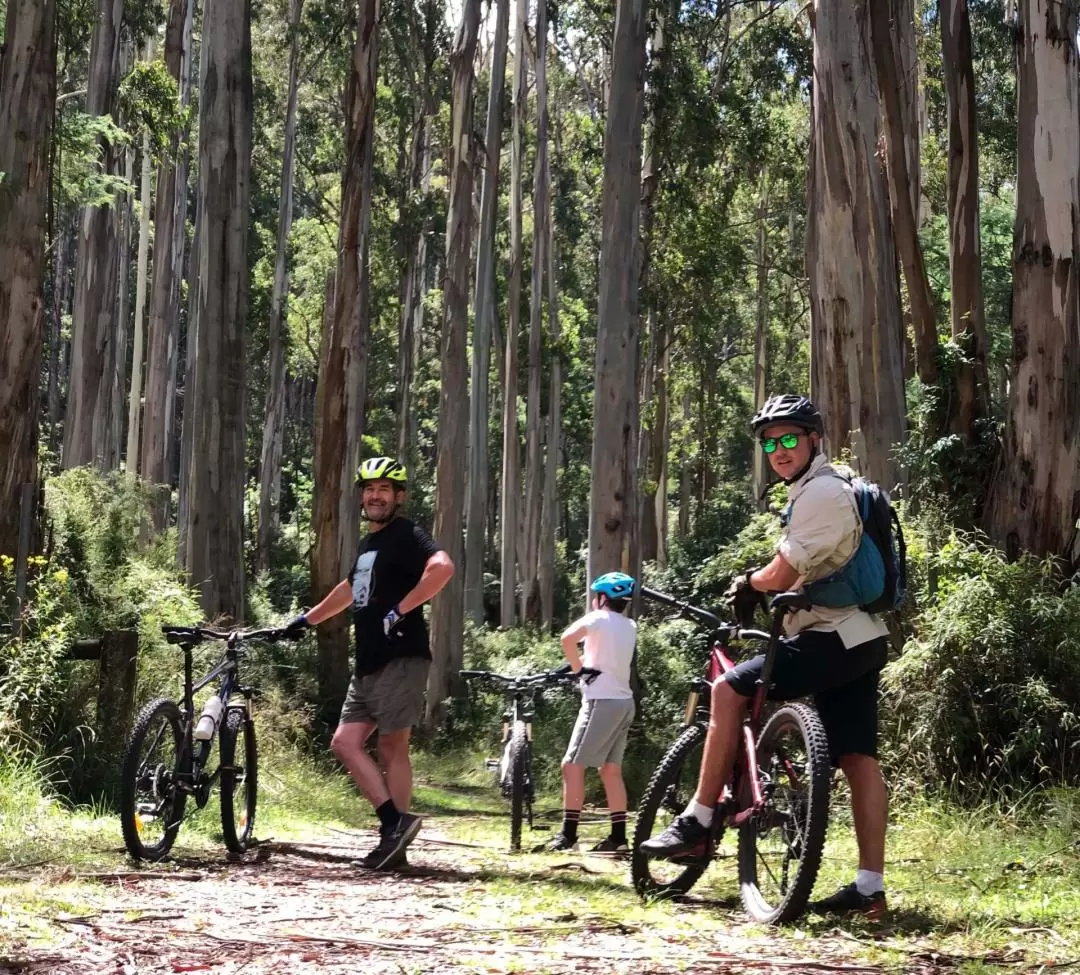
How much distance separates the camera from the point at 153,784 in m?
6.46

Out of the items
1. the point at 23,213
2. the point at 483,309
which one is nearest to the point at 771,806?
the point at 23,213

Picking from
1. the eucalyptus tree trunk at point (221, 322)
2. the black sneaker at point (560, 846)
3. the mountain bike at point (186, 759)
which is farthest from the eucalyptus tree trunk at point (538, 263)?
the mountain bike at point (186, 759)

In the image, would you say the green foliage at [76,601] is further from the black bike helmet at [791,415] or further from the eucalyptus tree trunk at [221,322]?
the black bike helmet at [791,415]

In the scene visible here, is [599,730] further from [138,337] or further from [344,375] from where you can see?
[138,337]

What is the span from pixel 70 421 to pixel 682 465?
24964mm

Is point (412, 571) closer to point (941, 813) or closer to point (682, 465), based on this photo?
point (941, 813)

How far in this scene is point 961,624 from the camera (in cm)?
793

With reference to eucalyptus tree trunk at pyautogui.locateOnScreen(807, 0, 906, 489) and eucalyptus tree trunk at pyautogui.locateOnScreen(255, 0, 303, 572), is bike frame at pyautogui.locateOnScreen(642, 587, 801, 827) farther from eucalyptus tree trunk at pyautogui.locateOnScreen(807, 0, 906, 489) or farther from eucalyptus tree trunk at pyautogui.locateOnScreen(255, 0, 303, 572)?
eucalyptus tree trunk at pyautogui.locateOnScreen(255, 0, 303, 572)

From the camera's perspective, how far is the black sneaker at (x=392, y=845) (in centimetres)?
663

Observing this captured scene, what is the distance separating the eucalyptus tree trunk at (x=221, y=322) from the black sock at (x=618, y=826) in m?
7.85

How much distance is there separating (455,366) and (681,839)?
17.4 metres

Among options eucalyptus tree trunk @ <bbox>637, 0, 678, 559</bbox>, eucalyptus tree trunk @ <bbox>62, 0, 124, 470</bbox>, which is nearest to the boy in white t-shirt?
eucalyptus tree trunk @ <bbox>637, 0, 678, 559</bbox>

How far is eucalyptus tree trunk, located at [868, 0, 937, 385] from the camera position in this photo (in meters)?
10.8

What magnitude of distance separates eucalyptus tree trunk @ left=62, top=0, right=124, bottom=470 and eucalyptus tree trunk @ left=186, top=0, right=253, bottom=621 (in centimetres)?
823
